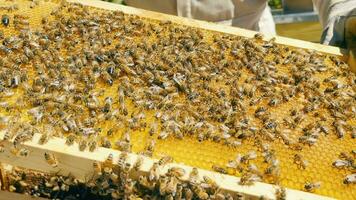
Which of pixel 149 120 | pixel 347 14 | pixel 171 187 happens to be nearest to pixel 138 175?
pixel 171 187

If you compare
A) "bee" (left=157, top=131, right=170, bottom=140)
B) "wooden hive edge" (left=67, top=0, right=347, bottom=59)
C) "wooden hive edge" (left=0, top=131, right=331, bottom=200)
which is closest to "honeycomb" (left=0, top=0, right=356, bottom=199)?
"bee" (left=157, top=131, right=170, bottom=140)

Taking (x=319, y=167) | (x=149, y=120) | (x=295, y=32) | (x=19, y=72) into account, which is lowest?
(x=295, y=32)

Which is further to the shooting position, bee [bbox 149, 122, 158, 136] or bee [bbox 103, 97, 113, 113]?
bee [bbox 103, 97, 113, 113]

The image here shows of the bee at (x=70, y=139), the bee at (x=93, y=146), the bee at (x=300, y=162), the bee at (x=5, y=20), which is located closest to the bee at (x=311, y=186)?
the bee at (x=300, y=162)

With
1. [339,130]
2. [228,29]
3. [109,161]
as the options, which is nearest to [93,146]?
[109,161]

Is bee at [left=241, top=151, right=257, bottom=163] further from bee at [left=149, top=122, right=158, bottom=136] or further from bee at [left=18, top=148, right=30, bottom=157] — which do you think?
bee at [left=18, top=148, right=30, bottom=157]

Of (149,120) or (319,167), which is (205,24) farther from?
(319,167)

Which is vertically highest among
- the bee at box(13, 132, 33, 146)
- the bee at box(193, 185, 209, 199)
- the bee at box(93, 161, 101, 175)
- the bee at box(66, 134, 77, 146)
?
the bee at box(13, 132, 33, 146)

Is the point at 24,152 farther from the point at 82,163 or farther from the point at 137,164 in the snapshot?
the point at 137,164
